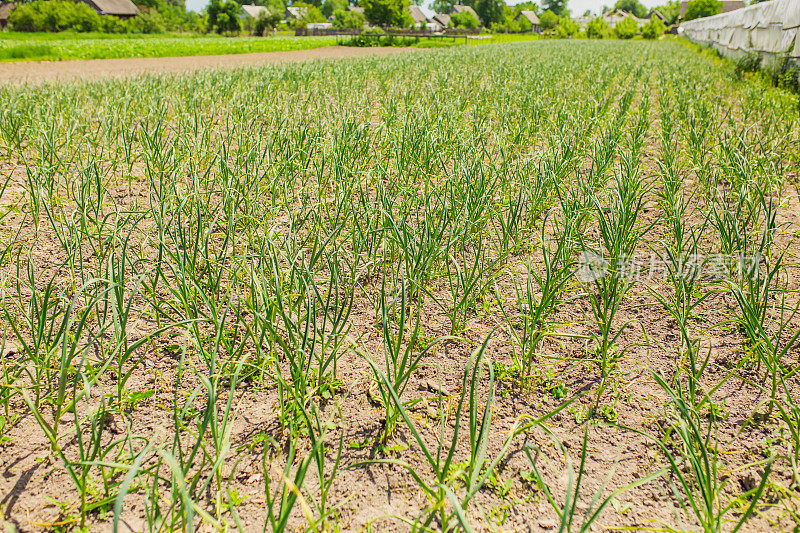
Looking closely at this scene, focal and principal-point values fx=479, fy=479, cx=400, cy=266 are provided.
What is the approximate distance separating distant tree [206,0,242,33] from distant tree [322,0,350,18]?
184ft

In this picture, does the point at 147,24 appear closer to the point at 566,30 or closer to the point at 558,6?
the point at 566,30

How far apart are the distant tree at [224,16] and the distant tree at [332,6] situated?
184ft

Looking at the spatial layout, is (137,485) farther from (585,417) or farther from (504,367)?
(585,417)

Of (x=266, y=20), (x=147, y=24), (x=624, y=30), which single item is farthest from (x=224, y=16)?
(x=624, y=30)

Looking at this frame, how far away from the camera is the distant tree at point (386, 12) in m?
41.9

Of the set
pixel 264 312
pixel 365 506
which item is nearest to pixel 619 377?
pixel 365 506

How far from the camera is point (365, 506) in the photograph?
1102mm

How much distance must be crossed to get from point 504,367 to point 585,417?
28 cm

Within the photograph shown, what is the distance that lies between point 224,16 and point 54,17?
12702 mm

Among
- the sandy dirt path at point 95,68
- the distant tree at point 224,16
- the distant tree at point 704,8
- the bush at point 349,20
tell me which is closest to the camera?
the sandy dirt path at point 95,68

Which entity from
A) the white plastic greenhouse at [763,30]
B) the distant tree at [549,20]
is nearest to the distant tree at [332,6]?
the distant tree at [549,20]

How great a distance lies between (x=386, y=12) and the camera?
139 feet

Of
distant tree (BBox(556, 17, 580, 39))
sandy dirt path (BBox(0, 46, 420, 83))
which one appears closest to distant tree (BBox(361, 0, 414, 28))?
distant tree (BBox(556, 17, 580, 39))

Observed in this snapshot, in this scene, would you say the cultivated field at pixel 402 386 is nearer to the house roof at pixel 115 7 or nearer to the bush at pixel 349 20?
the bush at pixel 349 20
